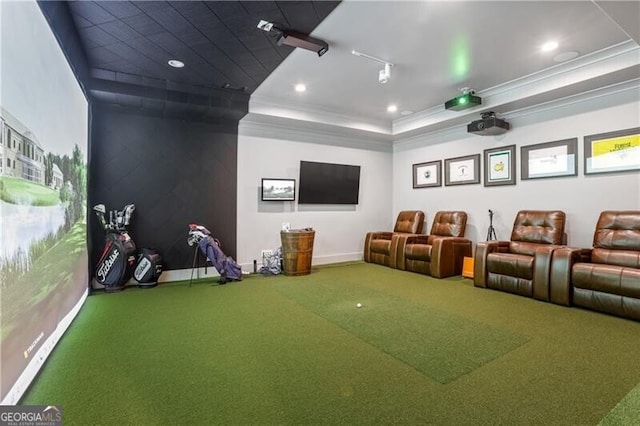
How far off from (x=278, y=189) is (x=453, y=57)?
341 centimetres

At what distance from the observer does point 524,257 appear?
3902 mm

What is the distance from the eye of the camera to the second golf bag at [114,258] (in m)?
4.16

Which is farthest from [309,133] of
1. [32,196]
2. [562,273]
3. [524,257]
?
[32,196]

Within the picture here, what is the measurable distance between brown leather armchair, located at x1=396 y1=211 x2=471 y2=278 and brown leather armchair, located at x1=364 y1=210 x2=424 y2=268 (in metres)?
0.25

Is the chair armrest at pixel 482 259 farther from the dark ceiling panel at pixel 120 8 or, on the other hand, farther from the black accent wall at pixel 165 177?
the dark ceiling panel at pixel 120 8

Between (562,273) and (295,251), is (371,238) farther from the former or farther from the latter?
(562,273)

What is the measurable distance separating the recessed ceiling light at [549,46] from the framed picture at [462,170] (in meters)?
2.22

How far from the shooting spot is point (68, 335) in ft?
8.93

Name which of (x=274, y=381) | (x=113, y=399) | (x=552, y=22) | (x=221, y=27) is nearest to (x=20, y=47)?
(x=221, y=27)

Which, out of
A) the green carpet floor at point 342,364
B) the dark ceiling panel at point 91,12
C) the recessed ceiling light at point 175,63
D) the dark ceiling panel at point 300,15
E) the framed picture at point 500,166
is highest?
the dark ceiling panel at point 300,15

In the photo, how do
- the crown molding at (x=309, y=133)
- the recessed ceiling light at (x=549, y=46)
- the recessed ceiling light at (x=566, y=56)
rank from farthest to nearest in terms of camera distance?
the crown molding at (x=309, y=133) < the recessed ceiling light at (x=566, y=56) < the recessed ceiling light at (x=549, y=46)

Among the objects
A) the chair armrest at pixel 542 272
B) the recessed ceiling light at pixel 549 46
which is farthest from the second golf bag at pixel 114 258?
the recessed ceiling light at pixel 549 46

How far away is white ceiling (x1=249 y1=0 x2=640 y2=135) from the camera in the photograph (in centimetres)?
280

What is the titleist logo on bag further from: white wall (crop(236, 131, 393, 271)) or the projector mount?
the projector mount
